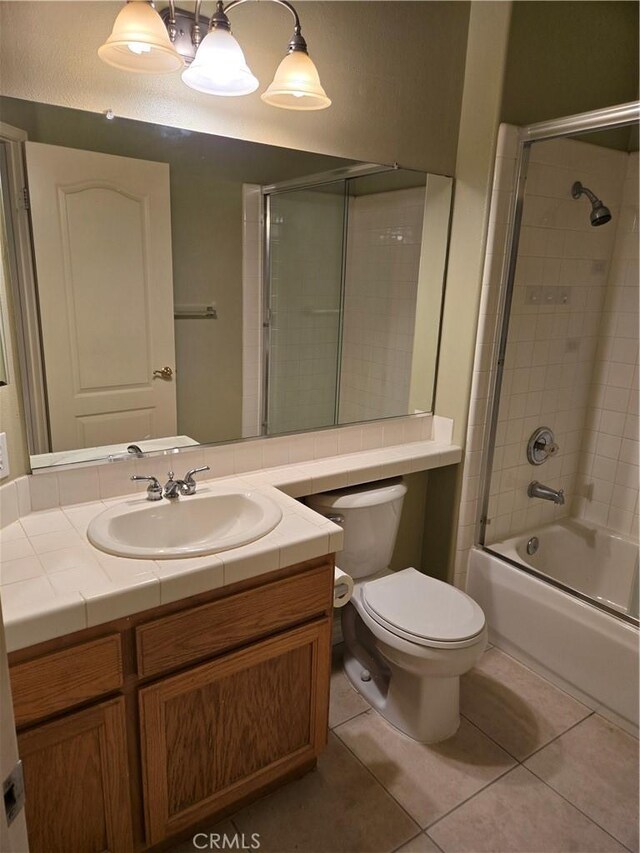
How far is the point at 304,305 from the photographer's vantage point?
220 cm

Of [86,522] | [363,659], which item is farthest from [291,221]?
[363,659]

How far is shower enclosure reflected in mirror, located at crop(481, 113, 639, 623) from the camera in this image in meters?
2.30

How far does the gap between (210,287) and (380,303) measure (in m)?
0.82

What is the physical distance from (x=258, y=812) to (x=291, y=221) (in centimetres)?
188

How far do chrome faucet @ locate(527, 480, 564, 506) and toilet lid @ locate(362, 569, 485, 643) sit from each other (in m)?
0.83

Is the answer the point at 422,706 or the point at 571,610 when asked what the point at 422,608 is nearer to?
the point at 422,706

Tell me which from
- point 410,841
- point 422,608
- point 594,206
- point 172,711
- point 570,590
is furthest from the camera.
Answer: point 594,206

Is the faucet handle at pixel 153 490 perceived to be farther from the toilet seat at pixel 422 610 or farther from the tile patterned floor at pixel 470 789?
the tile patterned floor at pixel 470 789

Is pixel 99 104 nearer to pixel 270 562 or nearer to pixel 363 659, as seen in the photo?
pixel 270 562

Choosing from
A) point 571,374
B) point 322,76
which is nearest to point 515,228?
point 571,374

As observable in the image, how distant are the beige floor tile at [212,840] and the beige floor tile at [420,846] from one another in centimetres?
42

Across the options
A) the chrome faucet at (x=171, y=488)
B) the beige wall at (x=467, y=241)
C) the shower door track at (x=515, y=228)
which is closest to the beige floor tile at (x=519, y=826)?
the shower door track at (x=515, y=228)

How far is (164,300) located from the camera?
176cm

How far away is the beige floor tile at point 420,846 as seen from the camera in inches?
61.4
